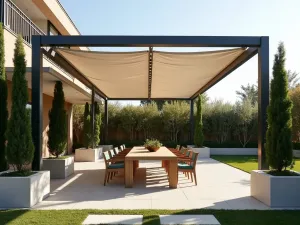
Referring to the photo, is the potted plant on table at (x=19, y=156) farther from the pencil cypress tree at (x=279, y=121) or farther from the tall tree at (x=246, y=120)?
the tall tree at (x=246, y=120)

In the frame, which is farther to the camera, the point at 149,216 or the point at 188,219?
the point at 149,216

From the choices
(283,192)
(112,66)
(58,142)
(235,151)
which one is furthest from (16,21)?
(235,151)

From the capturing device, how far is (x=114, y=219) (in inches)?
191

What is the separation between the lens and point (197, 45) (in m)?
6.82

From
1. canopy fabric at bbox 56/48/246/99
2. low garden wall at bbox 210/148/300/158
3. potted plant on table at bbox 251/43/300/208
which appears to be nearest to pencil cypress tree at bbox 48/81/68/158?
canopy fabric at bbox 56/48/246/99

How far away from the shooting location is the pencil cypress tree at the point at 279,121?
6141 mm

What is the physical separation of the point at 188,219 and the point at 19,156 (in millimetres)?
3308

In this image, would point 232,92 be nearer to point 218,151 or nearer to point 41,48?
point 218,151

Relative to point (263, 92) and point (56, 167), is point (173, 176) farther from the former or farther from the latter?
point (56, 167)

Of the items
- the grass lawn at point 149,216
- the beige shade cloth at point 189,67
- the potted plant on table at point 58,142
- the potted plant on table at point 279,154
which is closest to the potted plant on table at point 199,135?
the beige shade cloth at point 189,67

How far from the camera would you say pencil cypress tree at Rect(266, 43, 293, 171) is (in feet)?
20.1

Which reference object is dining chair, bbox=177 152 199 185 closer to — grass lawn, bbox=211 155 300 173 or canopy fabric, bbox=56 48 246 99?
canopy fabric, bbox=56 48 246 99

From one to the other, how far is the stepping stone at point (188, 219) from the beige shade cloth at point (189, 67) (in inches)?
155

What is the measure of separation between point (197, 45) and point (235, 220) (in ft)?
12.1
